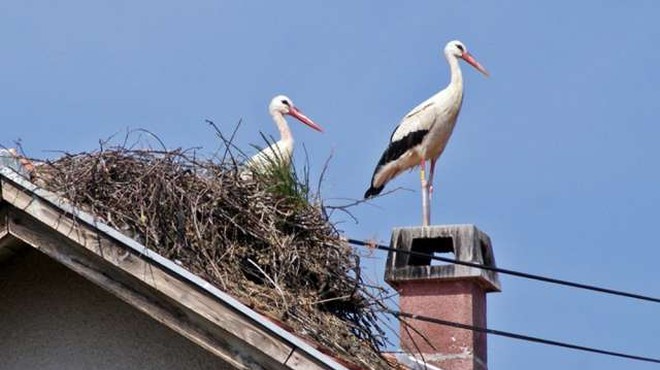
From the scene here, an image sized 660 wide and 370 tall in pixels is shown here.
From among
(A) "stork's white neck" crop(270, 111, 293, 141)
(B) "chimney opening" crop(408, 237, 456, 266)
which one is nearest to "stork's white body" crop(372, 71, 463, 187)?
(A) "stork's white neck" crop(270, 111, 293, 141)

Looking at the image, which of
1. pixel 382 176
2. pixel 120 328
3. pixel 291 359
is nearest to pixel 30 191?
pixel 120 328

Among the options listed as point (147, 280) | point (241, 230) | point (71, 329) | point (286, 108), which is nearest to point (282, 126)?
point (286, 108)

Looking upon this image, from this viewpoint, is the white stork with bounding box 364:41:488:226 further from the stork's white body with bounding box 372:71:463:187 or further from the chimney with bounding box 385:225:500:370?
the chimney with bounding box 385:225:500:370

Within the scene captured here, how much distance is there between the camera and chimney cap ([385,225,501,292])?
366 inches

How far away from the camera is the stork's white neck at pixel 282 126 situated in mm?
13325

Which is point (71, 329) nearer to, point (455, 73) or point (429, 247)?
point (429, 247)

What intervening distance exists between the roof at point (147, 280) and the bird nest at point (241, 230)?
0.60 feet

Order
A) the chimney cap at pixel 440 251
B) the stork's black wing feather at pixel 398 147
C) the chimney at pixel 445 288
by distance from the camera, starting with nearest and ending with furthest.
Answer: the chimney at pixel 445 288, the chimney cap at pixel 440 251, the stork's black wing feather at pixel 398 147

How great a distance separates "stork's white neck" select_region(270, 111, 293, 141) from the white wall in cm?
665

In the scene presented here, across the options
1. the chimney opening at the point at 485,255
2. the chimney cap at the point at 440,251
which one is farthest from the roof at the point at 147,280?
the chimney opening at the point at 485,255

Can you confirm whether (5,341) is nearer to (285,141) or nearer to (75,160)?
(75,160)

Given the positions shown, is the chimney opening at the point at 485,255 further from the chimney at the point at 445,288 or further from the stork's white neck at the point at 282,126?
the stork's white neck at the point at 282,126

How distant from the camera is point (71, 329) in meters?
6.45

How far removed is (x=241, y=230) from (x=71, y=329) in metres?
1.13
